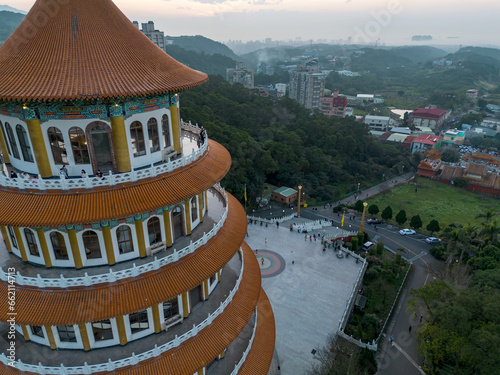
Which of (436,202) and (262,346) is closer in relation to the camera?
(262,346)

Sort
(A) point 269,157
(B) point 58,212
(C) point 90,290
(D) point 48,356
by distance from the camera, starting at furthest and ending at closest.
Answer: (A) point 269,157 < (D) point 48,356 < (C) point 90,290 < (B) point 58,212

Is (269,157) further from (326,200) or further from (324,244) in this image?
(324,244)

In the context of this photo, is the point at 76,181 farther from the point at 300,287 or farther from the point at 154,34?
the point at 154,34

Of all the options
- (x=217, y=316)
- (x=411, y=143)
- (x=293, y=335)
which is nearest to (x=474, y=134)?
(x=411, y=143)

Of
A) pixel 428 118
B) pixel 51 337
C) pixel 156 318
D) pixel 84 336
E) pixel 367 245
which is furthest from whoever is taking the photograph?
pixel 428 118

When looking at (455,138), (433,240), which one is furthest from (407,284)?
(455,138)

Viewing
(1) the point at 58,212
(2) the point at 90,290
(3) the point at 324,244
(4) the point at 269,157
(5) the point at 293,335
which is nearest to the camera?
(1) the point at 58,212

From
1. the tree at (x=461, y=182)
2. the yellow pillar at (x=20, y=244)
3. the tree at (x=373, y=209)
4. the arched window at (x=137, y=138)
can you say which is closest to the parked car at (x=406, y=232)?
the tree at (x=373, y=209)

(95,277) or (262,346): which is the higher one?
(95,277)
